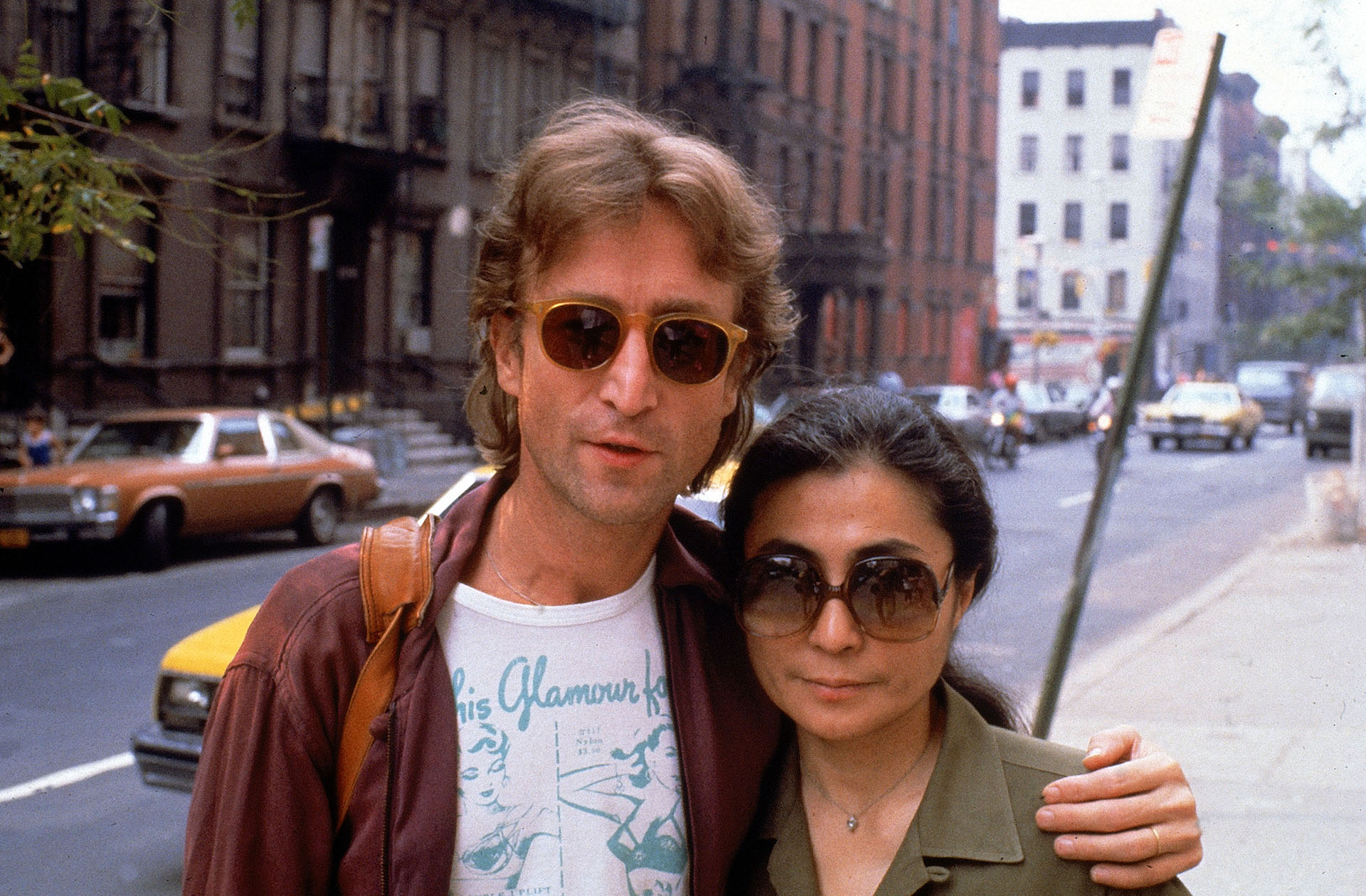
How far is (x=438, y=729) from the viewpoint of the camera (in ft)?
6.04

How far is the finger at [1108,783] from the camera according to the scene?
1.91 m

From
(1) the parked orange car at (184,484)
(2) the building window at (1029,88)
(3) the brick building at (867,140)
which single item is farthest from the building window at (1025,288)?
(1) the parked orange car at (184,484)

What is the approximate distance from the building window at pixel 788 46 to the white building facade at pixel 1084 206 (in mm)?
5195

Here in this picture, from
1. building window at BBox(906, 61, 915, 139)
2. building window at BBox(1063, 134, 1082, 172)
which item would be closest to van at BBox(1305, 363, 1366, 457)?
building window at BBox(1063, 134, 1082, 172)

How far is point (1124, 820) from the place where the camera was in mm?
1872

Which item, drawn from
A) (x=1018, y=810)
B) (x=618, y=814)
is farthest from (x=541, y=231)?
(x=1018, y=810)

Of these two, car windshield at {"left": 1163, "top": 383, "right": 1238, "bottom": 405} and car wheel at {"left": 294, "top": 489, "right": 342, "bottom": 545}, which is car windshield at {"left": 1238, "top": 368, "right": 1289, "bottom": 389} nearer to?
car windshield at {"left": 1163, "top": 383, "right": 1238, "bottom": 405}

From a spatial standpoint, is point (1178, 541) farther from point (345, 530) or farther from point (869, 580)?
point (869, 580)

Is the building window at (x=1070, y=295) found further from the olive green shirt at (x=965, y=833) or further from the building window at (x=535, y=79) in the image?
the olive green shirt at (x=965, y=833)

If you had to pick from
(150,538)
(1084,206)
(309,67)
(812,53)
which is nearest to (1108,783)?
(150,538)

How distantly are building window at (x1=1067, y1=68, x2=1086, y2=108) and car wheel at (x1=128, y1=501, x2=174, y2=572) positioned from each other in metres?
9.54

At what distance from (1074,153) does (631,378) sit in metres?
28.8

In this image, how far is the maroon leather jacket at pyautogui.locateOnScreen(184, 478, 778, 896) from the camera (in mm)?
1749

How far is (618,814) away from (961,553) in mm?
656
